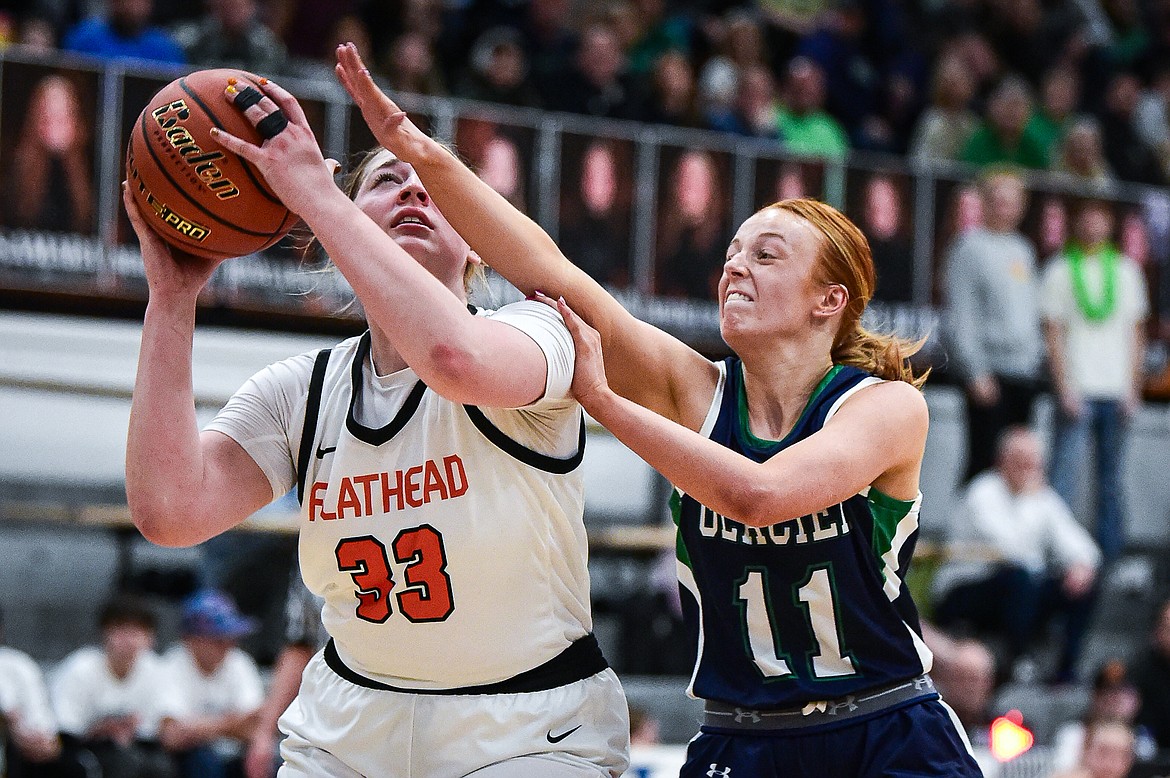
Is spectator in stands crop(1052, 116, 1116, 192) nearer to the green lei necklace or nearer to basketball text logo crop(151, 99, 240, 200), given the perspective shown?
the green lei necklace

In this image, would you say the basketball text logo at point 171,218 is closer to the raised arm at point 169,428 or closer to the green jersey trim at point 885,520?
the raised arm at point 169,428

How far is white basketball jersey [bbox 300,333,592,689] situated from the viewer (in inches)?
115

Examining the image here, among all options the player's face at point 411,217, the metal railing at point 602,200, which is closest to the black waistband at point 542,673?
the player's face at point 411,217

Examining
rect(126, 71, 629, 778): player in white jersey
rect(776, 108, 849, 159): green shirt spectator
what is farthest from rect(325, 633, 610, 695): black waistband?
rect(776, 108, 849, 159): green shirt spectator

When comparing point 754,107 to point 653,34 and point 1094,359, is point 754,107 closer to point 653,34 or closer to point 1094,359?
point 653,34

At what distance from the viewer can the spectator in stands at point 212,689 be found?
721 cm

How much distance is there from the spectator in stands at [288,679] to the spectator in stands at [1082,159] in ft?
23.7

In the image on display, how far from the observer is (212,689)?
7809 mm

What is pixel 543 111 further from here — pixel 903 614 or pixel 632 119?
pixel 903 614

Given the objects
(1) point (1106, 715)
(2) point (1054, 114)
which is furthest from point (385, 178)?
(2) point (1054, 114)

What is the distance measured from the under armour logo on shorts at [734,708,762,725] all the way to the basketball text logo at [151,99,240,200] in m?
1.47

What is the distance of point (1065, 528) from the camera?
9.84 meters

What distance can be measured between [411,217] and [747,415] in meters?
0.83

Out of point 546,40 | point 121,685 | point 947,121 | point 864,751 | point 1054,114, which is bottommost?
point 121,685
